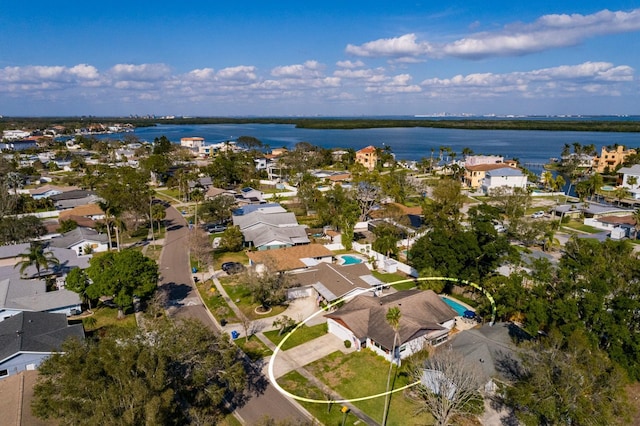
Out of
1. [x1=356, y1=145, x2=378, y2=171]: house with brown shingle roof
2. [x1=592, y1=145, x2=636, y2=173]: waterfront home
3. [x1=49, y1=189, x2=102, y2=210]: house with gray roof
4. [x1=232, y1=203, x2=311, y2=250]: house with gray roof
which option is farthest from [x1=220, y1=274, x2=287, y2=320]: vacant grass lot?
[x1=592, y1=145, x2=636, y2=173]: waterfront home

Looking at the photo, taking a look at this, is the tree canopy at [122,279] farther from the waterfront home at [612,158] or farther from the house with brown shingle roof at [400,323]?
the waterfront home at [612,158]

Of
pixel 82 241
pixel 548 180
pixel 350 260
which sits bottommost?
pixel 350 260

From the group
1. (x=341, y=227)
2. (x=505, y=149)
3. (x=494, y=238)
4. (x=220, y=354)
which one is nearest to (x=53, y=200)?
(x=341, y=227)

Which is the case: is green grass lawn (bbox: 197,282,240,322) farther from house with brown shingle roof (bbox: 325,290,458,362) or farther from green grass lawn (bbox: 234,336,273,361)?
house with brown shingle roof (bbox: 325,290,458,362)

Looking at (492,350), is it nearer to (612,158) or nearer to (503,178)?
(503,178)

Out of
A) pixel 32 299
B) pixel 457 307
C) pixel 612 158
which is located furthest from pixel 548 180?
pixel 32 299

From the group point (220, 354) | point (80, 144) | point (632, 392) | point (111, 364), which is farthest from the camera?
point (80, 144)

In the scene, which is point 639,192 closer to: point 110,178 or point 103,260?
point 103,260
